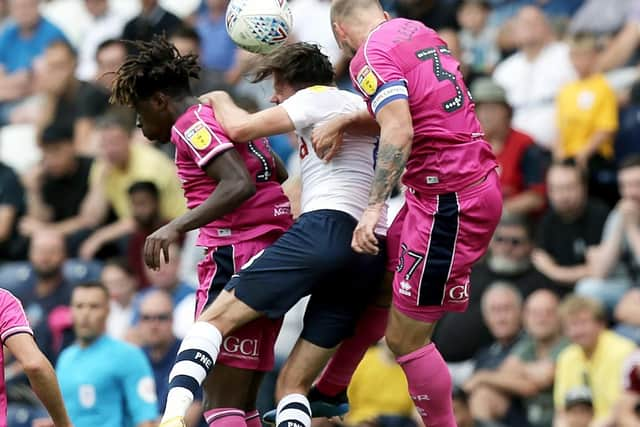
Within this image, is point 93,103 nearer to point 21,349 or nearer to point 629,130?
point 629,130

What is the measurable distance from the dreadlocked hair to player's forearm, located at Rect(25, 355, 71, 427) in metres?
1.54

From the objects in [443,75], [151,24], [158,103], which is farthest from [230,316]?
[151,24]

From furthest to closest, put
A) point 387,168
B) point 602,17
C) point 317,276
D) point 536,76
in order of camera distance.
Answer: point 602,17 → point 536,76 → point 317,276 → point 387,168

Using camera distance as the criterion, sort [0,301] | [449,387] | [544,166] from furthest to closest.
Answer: [544,166], [449,387], [0,301]

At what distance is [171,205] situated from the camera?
49.2 feet

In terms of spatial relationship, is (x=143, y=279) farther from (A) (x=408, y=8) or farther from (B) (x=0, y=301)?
(B) (x=0, y=301)

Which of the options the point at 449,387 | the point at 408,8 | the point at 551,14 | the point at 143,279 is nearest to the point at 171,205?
the point at 143,279

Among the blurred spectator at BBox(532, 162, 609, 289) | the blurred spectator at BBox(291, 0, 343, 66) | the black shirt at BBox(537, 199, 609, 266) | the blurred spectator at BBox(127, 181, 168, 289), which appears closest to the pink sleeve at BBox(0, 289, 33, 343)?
the blurred spectator at BBox(532, 162, 609, 289)

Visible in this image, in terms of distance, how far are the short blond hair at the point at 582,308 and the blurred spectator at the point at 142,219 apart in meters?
4.25

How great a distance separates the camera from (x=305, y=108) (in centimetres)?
845

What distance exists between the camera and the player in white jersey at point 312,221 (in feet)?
27.3

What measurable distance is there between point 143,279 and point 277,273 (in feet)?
22.1

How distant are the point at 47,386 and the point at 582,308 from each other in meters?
5.20

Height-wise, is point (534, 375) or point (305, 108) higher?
point (305, 108)
